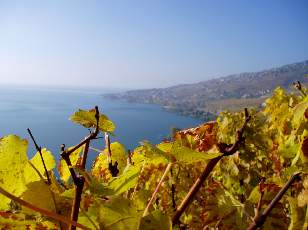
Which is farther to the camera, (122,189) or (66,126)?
(66,126)

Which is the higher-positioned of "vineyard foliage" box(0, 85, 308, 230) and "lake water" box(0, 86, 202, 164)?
"vineyard foliage" box(0, 85, 308, 230)

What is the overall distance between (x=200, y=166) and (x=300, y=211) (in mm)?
2396

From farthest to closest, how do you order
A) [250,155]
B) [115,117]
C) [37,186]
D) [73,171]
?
[115,117] < [250,155] < [37,186] < [73,171]

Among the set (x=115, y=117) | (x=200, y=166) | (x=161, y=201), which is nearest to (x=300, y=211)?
(x=161, y=201)

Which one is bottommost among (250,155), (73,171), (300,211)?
(250,155)

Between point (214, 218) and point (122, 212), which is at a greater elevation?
point (122, 212)

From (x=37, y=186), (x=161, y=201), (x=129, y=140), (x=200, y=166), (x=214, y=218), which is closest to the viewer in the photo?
(x=37, y=186)

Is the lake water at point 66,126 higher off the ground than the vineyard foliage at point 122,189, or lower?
lower

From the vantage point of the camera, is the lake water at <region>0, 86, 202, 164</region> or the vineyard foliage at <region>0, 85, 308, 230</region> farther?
the lake water at <region>0, 86, 202, 164</region>

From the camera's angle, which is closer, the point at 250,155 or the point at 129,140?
the point at 250,155

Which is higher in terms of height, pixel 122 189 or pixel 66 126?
pixel 122 189

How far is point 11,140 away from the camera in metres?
0.66

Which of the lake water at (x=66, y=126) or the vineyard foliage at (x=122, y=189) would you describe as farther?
the lake water at (x=66, y=126)

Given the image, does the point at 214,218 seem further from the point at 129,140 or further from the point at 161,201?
the point at 129,140
